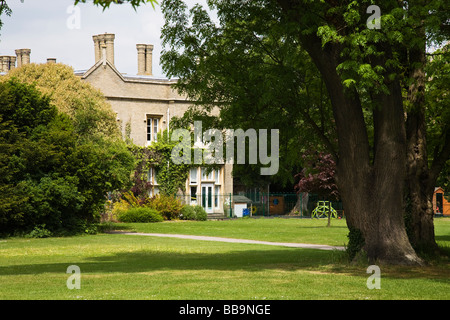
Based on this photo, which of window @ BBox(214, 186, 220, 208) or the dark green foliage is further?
window @ BBox(214, 186, 220, 208)

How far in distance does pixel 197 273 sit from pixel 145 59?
4232 cm

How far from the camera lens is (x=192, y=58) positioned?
1855cm

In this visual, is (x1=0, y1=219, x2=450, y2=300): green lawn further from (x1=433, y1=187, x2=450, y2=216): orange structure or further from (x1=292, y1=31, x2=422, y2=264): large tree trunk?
(x1=433, y1=187, x2=450, y2=216): orange structure

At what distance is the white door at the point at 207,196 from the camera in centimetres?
5012

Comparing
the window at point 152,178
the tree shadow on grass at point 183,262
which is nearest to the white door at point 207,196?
the window at point 152,178

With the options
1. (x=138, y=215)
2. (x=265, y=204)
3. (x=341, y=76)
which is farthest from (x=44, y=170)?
(x=265, y=204)

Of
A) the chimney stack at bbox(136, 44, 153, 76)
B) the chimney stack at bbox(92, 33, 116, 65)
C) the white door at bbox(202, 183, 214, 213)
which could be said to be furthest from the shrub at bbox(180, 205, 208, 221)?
the chimney stack at bbox(136, 44, 153, 76)

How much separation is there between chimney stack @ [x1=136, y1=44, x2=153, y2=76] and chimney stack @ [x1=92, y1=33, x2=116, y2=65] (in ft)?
9.70

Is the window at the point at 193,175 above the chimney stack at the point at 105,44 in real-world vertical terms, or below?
below

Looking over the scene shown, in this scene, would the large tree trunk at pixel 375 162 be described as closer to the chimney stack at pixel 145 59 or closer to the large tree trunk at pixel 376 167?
the large tree trunk at pixel 376 167

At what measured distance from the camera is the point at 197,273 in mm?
14070

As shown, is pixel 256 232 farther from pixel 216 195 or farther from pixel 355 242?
pixel 216 195

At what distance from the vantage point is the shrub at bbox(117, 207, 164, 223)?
4062cm
